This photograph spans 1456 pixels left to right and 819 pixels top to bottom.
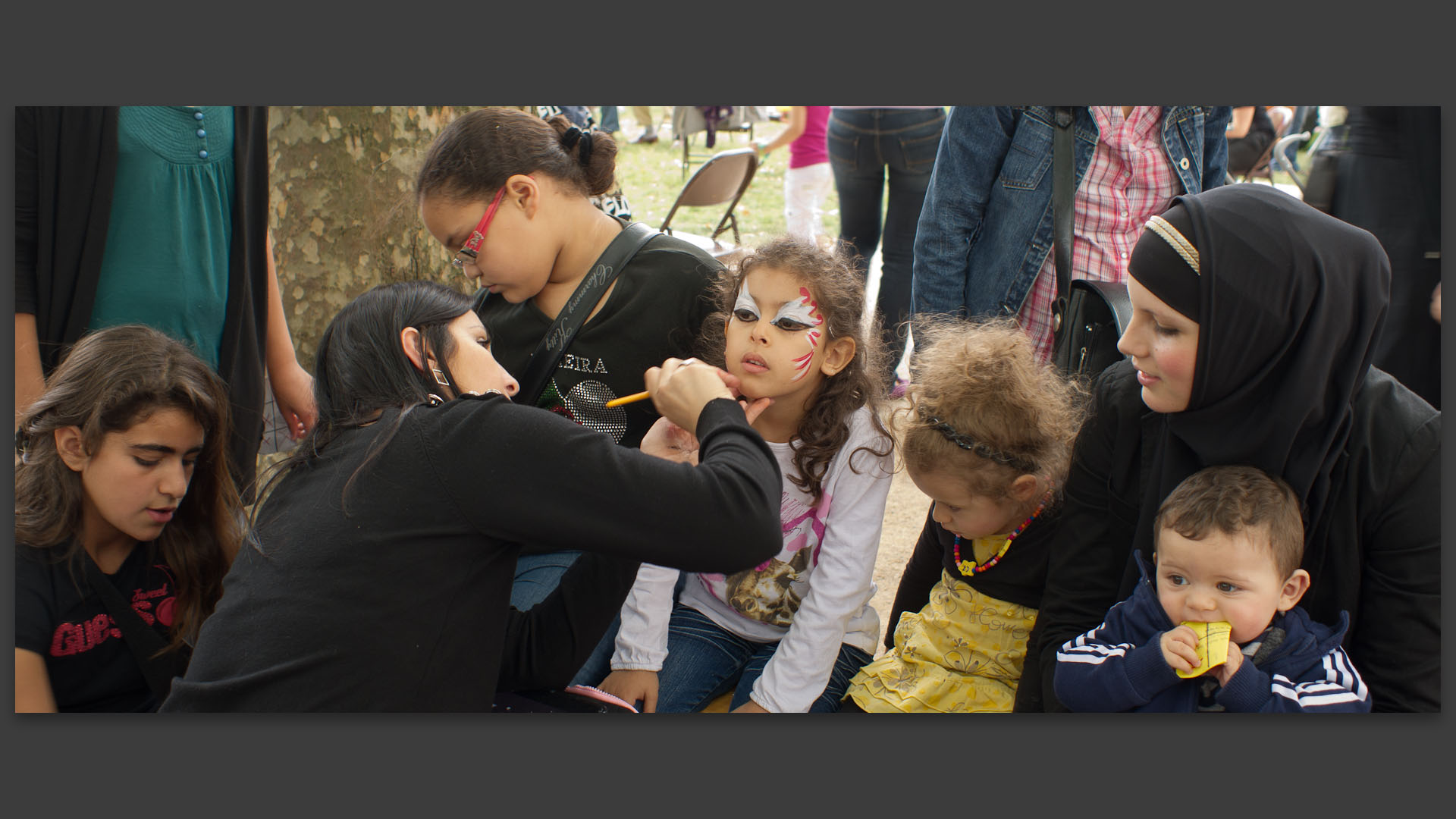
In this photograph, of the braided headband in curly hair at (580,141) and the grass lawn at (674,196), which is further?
the grass lawn at (674,196)

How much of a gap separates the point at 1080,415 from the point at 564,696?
3.57 ft

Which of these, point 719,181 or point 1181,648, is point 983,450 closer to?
point 1181,648

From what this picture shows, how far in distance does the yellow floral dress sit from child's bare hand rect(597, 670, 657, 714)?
0.41 m

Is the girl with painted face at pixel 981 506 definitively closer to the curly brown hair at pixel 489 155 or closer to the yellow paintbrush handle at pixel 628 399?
the yellow paintbrush handle at pixel 628 399

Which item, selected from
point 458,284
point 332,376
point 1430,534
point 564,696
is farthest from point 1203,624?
point 458,284

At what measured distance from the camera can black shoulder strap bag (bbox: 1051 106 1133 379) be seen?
2090 millimetres

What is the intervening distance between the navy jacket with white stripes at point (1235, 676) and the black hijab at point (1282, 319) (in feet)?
0.71

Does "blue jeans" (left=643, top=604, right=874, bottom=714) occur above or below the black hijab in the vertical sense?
below

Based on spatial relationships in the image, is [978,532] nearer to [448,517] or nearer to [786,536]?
[786,536]

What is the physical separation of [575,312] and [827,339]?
496 millimetres

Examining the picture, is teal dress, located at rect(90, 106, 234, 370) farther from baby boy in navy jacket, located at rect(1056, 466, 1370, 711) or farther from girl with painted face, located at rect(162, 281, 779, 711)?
baby boy in navy jacket, located at rect(1056, 466, 1370, 711)

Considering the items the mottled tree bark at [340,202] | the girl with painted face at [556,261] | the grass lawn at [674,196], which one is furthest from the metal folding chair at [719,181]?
the girl with painted face at [556,261]

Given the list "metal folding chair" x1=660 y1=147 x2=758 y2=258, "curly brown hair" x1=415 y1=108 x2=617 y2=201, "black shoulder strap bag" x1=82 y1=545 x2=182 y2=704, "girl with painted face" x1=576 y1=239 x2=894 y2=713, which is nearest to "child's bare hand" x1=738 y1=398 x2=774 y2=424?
"girl with painted face" x1=576 y1=239 x2=894 y2=713

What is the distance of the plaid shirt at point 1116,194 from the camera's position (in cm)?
242
